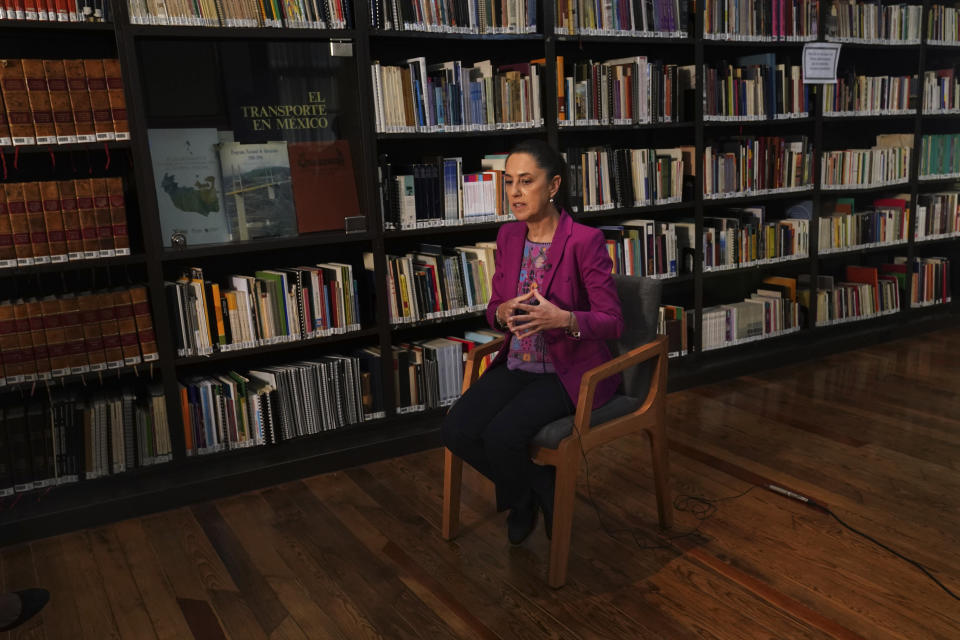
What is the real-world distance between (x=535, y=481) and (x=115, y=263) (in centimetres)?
182

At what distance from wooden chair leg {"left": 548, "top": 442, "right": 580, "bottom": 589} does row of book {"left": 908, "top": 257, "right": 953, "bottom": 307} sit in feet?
13.4

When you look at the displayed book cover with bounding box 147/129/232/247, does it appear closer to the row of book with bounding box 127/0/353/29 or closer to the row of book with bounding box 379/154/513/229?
the row of book with bounding box 127/0/353/29

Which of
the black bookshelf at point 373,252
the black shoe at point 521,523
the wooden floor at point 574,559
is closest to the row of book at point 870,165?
the black bookshelf at point 373,252

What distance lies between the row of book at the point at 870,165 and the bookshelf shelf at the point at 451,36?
223 centimetres

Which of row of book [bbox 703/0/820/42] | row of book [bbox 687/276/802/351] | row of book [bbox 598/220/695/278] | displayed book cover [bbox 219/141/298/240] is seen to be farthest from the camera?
row of book [bbox 687/276/802/351]

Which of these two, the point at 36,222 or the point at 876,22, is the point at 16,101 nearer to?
the point at 36,222

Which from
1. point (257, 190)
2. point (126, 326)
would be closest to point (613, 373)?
point (257, 190)

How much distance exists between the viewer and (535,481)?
2.66 metres

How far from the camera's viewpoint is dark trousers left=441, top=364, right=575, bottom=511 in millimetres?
2527

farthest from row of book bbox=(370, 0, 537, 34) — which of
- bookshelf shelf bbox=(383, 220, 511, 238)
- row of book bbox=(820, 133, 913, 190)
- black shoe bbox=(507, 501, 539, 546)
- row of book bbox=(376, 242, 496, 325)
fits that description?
row of book bbox=(820, 133, 913, 190)

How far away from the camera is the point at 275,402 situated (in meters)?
3.46

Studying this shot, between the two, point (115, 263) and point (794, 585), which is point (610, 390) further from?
point (115, 263)

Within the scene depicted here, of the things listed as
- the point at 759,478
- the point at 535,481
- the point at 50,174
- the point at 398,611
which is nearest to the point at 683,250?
the point at 759,478

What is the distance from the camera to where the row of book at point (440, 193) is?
11.9ft
